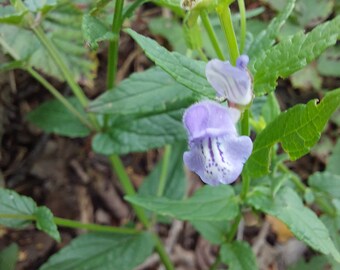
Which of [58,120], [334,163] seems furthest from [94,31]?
[334,163]

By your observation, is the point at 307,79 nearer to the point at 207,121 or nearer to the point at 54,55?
the point at 54,55

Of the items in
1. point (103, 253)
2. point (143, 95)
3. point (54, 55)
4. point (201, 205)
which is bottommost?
point (103, 253)

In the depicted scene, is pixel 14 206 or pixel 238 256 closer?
pixel 14 206

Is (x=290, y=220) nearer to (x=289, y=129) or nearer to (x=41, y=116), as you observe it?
(x=289, y=129)

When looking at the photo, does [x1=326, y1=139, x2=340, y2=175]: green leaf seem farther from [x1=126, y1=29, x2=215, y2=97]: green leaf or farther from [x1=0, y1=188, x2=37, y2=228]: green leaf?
[x1=0, y1=188, x2=37, y2=228]: green leaf

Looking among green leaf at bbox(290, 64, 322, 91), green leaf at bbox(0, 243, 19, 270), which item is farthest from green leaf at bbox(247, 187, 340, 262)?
green leaf at bbox(290, 64, 322, 91)

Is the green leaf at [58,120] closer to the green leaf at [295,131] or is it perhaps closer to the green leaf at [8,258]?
the green leaf at [8,258]
